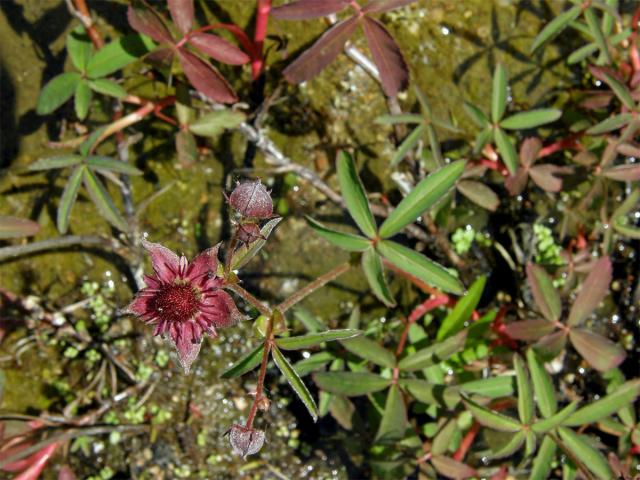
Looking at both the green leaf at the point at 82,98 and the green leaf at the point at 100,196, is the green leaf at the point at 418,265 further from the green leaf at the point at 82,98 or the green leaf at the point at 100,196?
the green leaf at the point at 82,98

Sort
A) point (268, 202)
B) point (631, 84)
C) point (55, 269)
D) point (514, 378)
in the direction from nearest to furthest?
point (268, 202) → point (514, 378) → point (631, 84) → point (55, 269)

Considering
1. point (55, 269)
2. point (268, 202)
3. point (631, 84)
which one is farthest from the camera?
point (55, 269)

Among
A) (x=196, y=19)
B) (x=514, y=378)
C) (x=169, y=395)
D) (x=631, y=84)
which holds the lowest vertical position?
(x=169, y=395)

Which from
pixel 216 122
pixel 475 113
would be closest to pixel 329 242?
pixel 216 122

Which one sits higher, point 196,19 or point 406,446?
point 196,19

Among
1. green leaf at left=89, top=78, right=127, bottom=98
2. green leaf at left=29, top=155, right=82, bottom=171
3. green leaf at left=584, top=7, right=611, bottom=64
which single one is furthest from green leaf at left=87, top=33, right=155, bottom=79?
green leaf at left=584, top=7, right=611, bottom=64

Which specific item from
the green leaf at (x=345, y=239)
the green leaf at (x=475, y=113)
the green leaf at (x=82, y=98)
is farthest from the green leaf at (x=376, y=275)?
the green leaf at (x=82, y=98)

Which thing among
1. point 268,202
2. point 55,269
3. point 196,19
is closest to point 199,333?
point 268,202

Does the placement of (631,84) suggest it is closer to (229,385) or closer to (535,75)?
(535,75)
